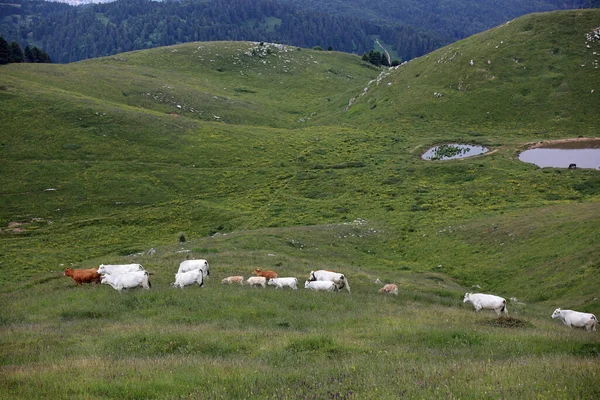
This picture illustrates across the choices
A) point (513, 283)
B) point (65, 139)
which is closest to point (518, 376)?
point (513, 283)

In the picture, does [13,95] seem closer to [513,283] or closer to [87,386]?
[513,283]

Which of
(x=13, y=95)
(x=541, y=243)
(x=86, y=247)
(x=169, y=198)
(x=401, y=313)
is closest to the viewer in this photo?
(x=401, y=313)

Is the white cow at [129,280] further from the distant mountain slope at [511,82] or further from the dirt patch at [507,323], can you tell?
the distant mountain slope at [511,82]

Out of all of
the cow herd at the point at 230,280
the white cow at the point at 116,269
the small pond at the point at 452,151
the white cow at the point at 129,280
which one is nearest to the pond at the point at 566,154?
the small pond at the point at 452,151

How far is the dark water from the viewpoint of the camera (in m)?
65.8

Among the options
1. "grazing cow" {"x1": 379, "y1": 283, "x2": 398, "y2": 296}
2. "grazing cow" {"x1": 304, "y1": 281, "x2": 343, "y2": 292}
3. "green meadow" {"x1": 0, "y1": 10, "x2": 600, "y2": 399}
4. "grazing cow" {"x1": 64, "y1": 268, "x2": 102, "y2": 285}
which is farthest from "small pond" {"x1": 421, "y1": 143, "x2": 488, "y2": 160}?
"grazing cow" {"x1": 64, "y1": 268, "x2": 102, "y2": 285}

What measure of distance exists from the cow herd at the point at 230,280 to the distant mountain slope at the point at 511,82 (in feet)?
216

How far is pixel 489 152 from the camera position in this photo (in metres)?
73.2

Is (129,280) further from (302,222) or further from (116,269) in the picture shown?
(302,222)

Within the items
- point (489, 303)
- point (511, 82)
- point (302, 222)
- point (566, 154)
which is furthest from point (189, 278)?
point (511, 82)

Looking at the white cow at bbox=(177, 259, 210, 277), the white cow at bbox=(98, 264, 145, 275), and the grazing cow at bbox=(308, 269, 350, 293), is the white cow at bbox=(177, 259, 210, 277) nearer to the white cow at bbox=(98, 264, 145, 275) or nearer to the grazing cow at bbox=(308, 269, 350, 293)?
the white cow at bbox=(98, 264, 145, 275)

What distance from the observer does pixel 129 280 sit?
22656 mm

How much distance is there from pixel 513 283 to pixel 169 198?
45.4 m

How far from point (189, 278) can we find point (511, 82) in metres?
84.6
